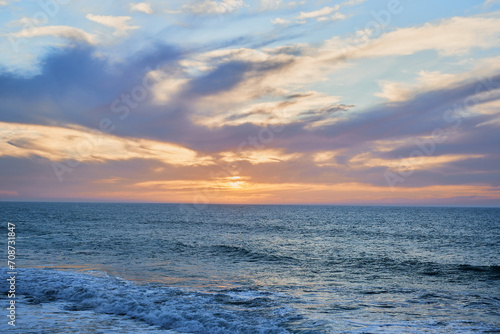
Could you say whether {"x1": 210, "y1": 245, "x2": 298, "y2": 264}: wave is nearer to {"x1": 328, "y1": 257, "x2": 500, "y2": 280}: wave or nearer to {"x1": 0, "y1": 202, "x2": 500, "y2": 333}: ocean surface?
{"x1": 0, "y1": 202, "x2": 500, "y2": 333}: ocean surface

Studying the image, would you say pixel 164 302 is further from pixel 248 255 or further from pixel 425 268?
pixel 425 268

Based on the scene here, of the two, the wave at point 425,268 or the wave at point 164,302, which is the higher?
the wave at point 164,302

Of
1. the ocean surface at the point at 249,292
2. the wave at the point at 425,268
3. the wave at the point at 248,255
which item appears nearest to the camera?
the ocean surface at the point at 249,292

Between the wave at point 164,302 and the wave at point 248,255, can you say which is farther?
the wave at point 248,255

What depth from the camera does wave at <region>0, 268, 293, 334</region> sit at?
14.7 metres

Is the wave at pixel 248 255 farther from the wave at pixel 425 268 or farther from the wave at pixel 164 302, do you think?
the wave at pixel 164 302

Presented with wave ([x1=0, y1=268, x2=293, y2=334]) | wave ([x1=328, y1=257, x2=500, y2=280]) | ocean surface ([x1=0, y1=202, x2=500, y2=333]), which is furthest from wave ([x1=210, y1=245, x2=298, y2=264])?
wave ([x1=0, y1=268, x2=293, y2=334])

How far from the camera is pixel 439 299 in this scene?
1950 centimetres

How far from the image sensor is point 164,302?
1727 cm

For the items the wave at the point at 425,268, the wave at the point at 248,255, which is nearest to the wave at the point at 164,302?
the wave at the point at 248,255

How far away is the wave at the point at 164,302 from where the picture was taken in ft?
48.2

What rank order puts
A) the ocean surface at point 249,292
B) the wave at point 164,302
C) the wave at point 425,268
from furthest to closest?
the wave at point 425,268
the wave at point 164,302
the ocean surface at point 249,292

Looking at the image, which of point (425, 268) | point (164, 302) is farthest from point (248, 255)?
point (164, 302)

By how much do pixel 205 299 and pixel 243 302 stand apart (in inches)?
81.4
